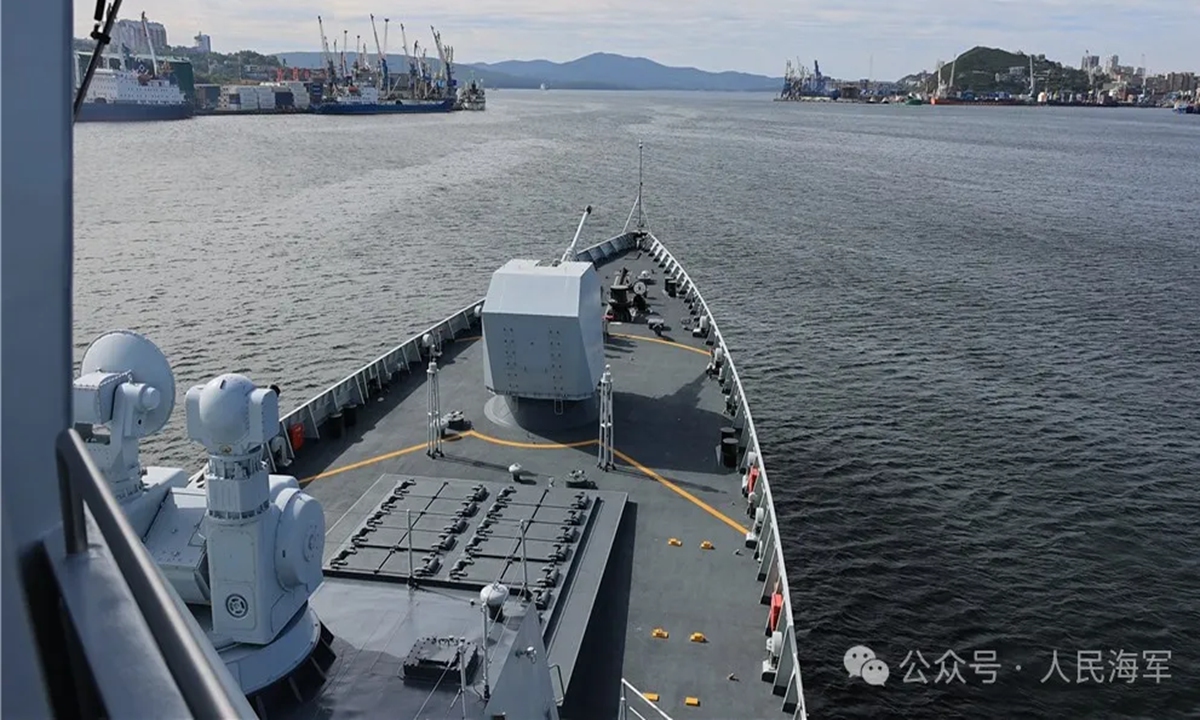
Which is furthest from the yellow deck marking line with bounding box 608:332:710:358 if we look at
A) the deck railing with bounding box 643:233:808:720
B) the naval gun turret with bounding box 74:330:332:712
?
the naval gun turret with bounding box 74:330:332:712

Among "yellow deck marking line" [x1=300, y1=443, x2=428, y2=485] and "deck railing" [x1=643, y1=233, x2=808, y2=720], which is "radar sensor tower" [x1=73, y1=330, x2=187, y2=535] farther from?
"yellow deck marking line" [x1=300, y1=443, x2=428, y2=485]

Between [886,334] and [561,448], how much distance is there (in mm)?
29849

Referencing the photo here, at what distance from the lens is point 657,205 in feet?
276

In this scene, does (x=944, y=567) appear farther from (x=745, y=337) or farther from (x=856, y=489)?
(x=745, y=337)

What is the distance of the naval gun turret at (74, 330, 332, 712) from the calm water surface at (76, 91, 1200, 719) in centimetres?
1576

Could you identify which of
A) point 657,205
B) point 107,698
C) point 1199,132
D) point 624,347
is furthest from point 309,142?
point 1199,132

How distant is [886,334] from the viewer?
155 ft

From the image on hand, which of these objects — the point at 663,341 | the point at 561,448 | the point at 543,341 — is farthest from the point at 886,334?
the point at 543,341

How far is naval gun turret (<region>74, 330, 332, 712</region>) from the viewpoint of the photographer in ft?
32.1

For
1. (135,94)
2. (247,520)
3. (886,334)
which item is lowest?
(886,334)

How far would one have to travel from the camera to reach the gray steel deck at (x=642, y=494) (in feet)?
46.4

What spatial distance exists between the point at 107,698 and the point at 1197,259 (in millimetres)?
74521

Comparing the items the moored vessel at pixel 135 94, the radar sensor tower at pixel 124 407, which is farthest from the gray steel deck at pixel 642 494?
the moored vessel at pixel 135 94

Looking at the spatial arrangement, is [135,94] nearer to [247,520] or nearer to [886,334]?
[886,334]
